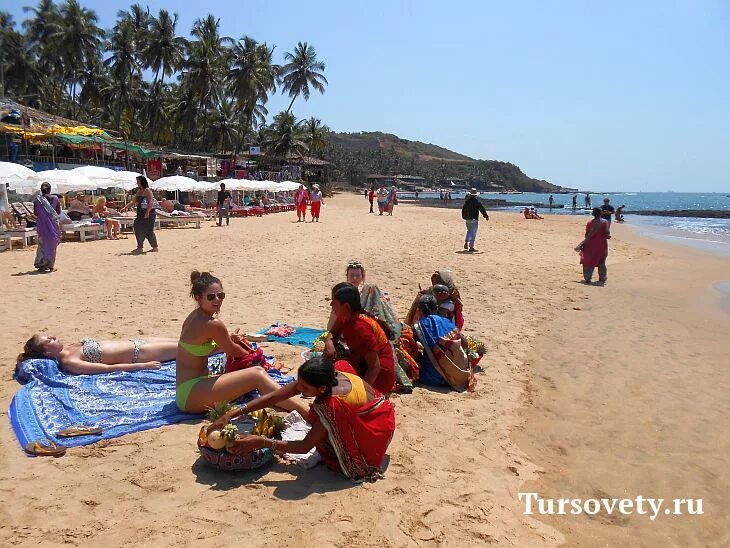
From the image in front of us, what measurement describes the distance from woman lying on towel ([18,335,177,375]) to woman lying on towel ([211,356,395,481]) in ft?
6.87

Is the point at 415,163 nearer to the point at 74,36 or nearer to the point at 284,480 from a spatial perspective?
the point at 74,36

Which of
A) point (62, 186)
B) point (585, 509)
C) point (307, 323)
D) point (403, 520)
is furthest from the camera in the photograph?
point (62, 186)

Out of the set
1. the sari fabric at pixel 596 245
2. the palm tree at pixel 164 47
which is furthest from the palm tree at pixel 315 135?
the sari fabric at pixel 596 245

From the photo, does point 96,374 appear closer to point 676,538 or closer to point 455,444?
point 455,444

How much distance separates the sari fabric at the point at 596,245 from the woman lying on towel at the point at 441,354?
6601 millimetres

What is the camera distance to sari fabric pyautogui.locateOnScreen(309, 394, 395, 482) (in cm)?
306

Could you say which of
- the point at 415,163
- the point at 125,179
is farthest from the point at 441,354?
the point at 415,163

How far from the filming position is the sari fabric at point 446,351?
187 inches

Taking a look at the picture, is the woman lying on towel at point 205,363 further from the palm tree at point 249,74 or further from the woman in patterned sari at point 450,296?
the palm tree at point 249,74

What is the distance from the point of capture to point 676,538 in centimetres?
294

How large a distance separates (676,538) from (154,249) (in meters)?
11.7

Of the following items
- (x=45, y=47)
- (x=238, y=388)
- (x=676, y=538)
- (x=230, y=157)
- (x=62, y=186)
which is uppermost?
(x=45, y=47)

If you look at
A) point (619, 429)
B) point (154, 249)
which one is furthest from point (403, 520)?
point (154, 249)

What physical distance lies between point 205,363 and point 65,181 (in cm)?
1354
